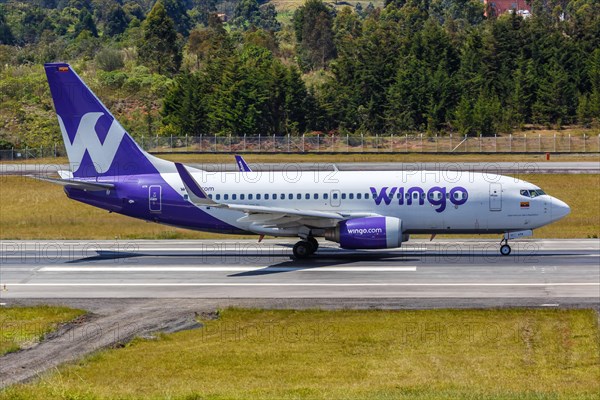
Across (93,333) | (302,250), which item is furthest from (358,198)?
(93,333)

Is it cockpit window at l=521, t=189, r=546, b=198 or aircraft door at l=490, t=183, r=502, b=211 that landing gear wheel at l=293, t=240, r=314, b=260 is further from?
cockpit window at l=521, t=189, r=546, b=198

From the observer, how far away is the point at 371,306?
109 feet

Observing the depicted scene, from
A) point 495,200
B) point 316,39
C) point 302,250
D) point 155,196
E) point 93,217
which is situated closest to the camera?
point 495,200

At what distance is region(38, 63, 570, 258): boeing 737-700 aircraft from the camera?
141 feet

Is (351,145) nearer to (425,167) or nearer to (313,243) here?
(425,167)

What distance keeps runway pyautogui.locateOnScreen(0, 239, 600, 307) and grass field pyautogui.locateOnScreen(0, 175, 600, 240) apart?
15.5ft

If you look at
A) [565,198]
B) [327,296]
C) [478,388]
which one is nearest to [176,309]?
[327,296]

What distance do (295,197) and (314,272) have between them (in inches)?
198

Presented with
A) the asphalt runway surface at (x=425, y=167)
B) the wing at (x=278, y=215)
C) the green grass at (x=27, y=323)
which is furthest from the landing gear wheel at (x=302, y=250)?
the asphalt runway surface at (x=425, y=167)

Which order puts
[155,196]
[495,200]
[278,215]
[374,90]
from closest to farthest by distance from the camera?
[278,215] < [495,200] < [155,196] < [374,90]

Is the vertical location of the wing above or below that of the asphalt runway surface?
below

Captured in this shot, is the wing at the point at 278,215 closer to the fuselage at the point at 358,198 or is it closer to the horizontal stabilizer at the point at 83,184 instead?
the fuselage at the point at 358,198

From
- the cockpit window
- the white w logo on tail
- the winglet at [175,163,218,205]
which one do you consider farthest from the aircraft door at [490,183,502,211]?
the white w logo on tail

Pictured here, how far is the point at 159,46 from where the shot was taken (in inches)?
5344
